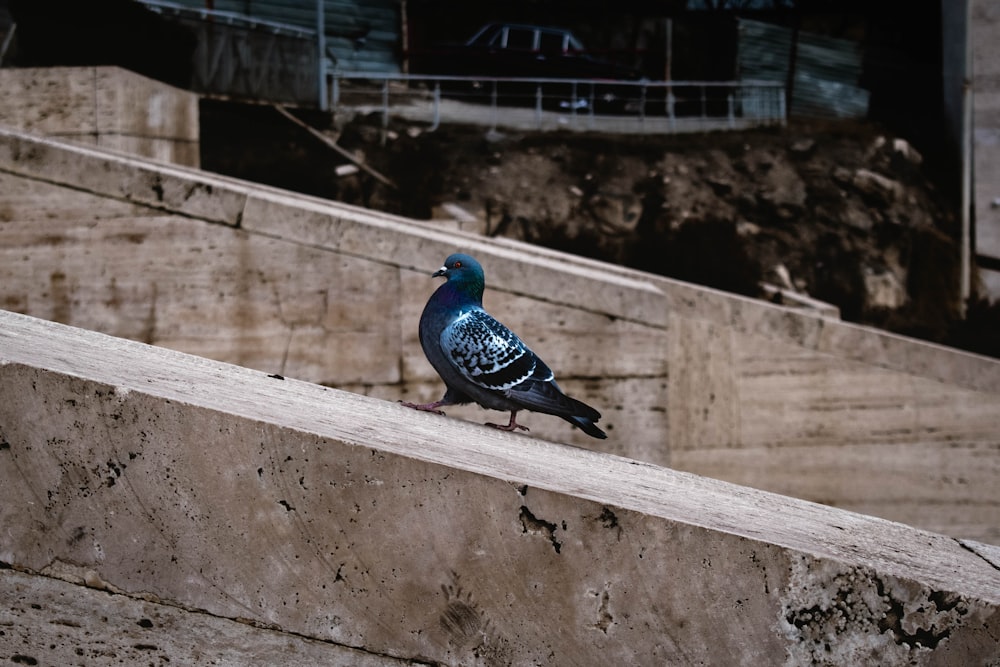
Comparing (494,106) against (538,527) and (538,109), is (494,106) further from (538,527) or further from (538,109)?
(538,527)

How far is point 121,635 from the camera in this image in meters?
2.20

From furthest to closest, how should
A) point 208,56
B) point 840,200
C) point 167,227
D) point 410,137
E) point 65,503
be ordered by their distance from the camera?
1. point 840,200
2. point 410,137
3. point 208,56
4. point 167,227
5. point 65,503

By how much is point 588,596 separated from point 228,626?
847mm

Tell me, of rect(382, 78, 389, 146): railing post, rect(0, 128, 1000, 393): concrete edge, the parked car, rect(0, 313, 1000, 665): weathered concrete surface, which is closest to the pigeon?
rect(0, 313, 1000, 665): weathered concrete surface

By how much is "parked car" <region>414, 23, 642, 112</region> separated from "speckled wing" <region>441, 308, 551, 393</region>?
24.2 ft

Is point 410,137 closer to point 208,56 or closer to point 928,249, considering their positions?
point 208,56

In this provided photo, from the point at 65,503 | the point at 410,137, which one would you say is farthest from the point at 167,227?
the point at 410,137

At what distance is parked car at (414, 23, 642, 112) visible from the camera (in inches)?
401

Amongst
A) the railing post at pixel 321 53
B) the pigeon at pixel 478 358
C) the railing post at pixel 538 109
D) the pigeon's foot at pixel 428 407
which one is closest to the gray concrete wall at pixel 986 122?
the railing post at pixel 538 109

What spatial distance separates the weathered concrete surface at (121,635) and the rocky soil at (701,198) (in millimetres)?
6796

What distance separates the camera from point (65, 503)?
2.15 meters

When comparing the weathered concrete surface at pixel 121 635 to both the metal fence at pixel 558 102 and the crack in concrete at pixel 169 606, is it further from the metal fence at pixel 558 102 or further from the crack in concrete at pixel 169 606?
the metal fence at pixel 558 102

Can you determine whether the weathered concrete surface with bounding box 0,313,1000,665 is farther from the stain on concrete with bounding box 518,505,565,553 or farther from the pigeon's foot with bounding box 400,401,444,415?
the pigeon's foot with bounding box 400,401,444,415

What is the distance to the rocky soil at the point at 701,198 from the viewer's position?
9250 millimetres
